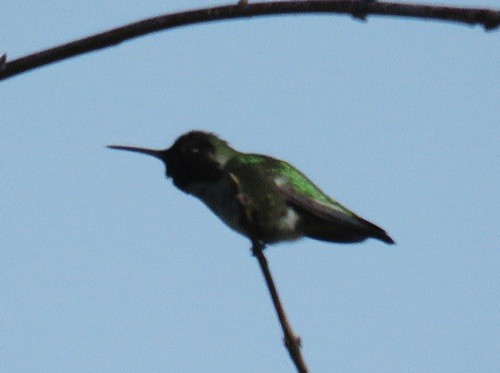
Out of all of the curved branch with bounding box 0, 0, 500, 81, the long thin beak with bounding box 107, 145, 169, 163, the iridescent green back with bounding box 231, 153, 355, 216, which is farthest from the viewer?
the iridescent green back with bounding box 231, 153, 355, 216

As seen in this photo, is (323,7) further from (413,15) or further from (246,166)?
(246,166)

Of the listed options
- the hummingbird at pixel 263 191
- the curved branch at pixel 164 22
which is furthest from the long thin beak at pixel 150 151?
the curved branch at pixel 164 22

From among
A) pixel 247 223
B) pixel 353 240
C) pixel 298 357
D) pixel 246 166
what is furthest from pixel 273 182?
pixel 298 357

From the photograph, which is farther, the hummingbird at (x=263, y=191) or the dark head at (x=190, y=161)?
the dark head at (x=190, y=161)

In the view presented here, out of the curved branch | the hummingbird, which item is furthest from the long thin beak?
the curved branch

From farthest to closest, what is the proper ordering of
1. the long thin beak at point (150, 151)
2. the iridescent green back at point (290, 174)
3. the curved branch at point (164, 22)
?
the iridescent green back at point (290, 174) → the long thin beak at point (150, 151) → the curved branch at point (164, 22)

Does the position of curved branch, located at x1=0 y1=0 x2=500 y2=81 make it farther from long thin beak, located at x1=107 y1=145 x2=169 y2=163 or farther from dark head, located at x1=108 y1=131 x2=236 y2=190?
dark head, located at x1=108 y1=131 x2=236 y2=190

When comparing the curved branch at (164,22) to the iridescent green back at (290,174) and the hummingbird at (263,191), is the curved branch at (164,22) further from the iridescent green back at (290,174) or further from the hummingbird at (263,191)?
the iridescent green back at (290,174)

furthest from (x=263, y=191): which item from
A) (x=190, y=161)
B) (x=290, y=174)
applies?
(x=190, y=161)
